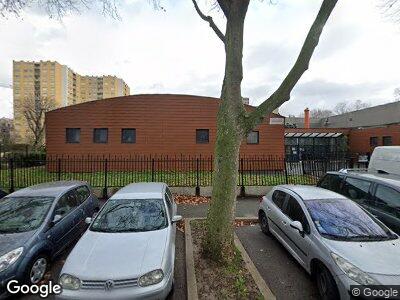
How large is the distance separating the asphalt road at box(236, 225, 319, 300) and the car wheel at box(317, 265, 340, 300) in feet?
0.65

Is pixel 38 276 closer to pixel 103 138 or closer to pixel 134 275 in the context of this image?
pixel 134 275

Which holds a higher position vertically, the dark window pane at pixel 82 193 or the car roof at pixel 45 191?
the car roof at pixel 45 191

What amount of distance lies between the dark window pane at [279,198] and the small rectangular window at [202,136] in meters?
12.5

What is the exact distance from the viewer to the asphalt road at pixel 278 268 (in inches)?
182

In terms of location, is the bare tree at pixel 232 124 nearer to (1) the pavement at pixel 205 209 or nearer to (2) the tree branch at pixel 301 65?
(2) the tree branch at pixel 301 65

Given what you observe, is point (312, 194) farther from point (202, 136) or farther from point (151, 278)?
point (202, 136)

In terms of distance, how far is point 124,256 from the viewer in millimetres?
4137

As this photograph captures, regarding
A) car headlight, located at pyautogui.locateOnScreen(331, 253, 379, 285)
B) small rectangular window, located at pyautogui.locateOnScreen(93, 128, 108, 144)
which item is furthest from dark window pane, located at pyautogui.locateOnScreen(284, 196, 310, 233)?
small rectangular window, located at pyautogui.locateOnScreen(93, 128, 108, 144)

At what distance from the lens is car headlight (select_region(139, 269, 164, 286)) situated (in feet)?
12.4

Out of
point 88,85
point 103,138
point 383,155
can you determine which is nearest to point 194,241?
point 383,155

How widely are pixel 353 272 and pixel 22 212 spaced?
5946mm

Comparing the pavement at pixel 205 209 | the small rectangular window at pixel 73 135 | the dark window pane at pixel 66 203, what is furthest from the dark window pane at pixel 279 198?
the small rectangular window at pixel 73 135

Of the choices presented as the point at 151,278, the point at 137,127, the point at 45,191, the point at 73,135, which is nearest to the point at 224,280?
the point at 151,278

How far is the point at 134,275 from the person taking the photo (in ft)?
12.4
